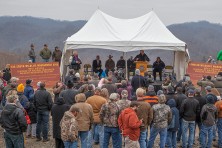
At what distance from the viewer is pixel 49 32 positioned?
102 m

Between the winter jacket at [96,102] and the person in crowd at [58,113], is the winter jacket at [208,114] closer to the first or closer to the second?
the winter jacket at [96,102]

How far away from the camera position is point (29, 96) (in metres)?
10.3

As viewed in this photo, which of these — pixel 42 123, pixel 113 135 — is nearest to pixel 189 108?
pixel 113 135

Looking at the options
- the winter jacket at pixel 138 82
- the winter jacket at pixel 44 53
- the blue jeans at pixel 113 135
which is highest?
the winter jacket at pixel 44 53

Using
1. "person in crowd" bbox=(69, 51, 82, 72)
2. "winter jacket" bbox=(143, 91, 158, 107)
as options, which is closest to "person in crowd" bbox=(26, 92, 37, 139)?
"winter jacket" bbox=(143, 91, 158, 107)

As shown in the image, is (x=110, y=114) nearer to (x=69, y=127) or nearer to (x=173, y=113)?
(x=69, y=127)

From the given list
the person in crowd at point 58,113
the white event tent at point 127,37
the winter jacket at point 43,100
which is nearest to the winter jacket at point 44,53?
the white event tent at point 127,37

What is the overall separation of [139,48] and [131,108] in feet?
27.3

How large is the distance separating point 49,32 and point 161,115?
9583 centimetres

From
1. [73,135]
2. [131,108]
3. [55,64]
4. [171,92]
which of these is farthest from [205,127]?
[55,64]

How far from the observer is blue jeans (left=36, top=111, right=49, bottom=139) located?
10113 mm

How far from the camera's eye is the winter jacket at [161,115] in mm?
8805

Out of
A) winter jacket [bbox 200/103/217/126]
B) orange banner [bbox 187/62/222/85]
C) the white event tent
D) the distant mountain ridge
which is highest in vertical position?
the distant mountain ridge

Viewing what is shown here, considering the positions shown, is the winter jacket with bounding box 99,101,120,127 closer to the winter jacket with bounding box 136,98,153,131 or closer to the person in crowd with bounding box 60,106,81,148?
the winter jacket with bounding box 136,98,153,131
